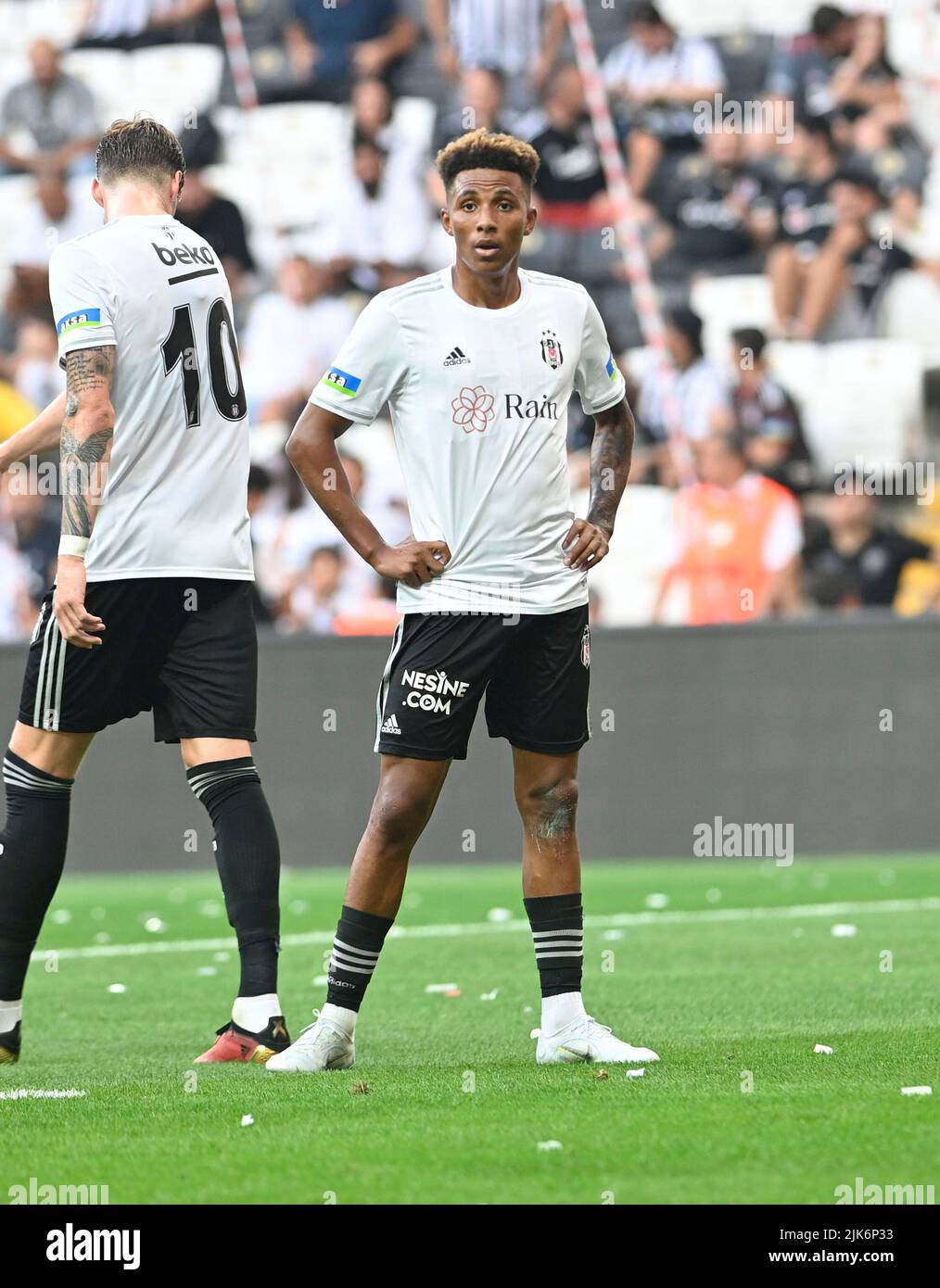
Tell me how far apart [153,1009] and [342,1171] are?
3218mm

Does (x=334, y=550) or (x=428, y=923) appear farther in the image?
(x=334, y=550)

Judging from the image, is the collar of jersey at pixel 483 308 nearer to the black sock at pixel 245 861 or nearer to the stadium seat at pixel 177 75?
the black sock at pixel 245 861

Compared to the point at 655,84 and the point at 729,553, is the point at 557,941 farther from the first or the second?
the point at 655,84

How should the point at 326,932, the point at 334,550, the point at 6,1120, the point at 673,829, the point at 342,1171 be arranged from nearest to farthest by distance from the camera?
1. the point at 342,1171
2. the point at 6,1120
3. the point at 326,932
4. the point at 673,829
5. the point at 334,550

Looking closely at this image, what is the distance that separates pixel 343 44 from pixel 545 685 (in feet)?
43.1

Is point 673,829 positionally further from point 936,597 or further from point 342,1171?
point 342,1171

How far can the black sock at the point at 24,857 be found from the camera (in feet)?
18.8

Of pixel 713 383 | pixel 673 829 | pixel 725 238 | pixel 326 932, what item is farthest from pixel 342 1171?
pixel 725 238

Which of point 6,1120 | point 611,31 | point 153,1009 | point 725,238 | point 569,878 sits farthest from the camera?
point 611,31

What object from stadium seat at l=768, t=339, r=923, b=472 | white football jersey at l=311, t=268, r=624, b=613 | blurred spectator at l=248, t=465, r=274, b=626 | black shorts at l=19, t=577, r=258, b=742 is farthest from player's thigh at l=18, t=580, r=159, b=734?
stadium seat at l=768, t=339, r=923, b=472

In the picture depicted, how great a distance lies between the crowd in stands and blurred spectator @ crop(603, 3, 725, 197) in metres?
0.02

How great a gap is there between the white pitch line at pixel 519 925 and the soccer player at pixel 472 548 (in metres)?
3.65

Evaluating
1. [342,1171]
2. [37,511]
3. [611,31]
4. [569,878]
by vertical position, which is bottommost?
[342,1171]

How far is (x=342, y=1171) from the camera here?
399 centimetres
